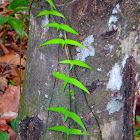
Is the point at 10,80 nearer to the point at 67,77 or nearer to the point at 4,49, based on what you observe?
the point at 4,49

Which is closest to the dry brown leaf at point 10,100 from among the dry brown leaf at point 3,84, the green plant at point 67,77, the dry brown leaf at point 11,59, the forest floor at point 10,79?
the forest floor at point 10,79

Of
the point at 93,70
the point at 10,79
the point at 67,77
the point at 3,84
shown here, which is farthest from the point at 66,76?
the point at 10,79

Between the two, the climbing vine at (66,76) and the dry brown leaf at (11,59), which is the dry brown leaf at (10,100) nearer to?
the dry brown leaf at (11,59)

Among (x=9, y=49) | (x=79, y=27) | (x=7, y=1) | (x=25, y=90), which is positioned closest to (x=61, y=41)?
(x=79, y=27)

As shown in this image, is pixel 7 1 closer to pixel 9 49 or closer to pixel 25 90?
pixel 9 49

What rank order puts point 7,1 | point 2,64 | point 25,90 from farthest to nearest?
point 7,1
point 2,64
point 25,90

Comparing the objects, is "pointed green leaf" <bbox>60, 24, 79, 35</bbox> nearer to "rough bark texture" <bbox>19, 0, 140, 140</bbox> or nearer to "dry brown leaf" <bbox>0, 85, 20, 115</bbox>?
"rough bark texture" <bbox>19, 0, 140, 140</bbox>

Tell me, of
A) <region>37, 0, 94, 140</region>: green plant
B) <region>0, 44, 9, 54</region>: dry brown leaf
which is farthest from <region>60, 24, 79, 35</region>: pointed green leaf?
<region>0, 44, 9, 54</region>: dry brown leaf
